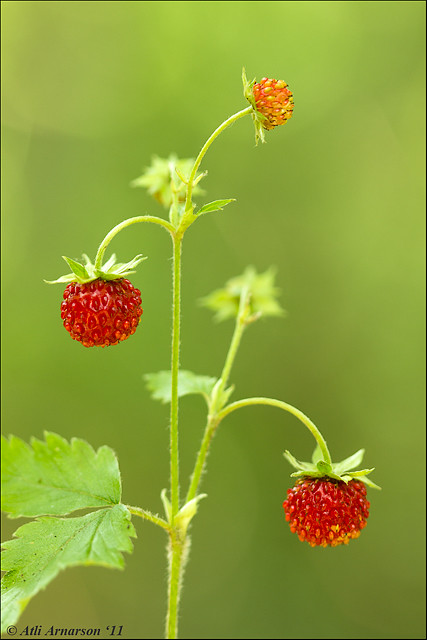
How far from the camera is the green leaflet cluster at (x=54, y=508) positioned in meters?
1.29

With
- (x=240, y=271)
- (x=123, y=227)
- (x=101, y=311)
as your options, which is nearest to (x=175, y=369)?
(x=101, y=311)

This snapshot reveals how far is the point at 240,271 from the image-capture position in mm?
5516

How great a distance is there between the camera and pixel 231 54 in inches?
238

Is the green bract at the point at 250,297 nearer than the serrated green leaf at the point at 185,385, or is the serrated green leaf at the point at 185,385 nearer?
the serrated green leaf at the point at 185,385

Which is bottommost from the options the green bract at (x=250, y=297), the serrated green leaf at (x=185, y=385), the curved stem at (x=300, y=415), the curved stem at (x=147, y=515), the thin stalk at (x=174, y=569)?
the thin stalk at (x=174, y=569)

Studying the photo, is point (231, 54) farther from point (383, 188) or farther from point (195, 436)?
point (195, 436)

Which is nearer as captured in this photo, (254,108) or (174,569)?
(254,108)

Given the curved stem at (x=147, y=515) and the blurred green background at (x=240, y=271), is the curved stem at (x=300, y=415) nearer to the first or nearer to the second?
the curved stem at (x=147, y=515)

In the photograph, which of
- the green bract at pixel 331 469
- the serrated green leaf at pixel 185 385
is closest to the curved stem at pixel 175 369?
the green bract at pixel 331 469

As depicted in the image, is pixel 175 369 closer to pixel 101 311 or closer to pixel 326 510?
pixel 101 311

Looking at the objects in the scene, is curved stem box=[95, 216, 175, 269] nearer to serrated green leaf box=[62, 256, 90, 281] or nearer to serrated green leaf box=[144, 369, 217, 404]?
serrated green leaf box=[62, 256, 90, 281]

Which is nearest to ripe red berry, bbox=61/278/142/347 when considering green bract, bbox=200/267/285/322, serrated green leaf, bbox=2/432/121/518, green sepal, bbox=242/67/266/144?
serrated green leaf, bbox=2/432/121/518

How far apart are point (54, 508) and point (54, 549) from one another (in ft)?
0.31

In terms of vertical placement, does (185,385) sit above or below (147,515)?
above
